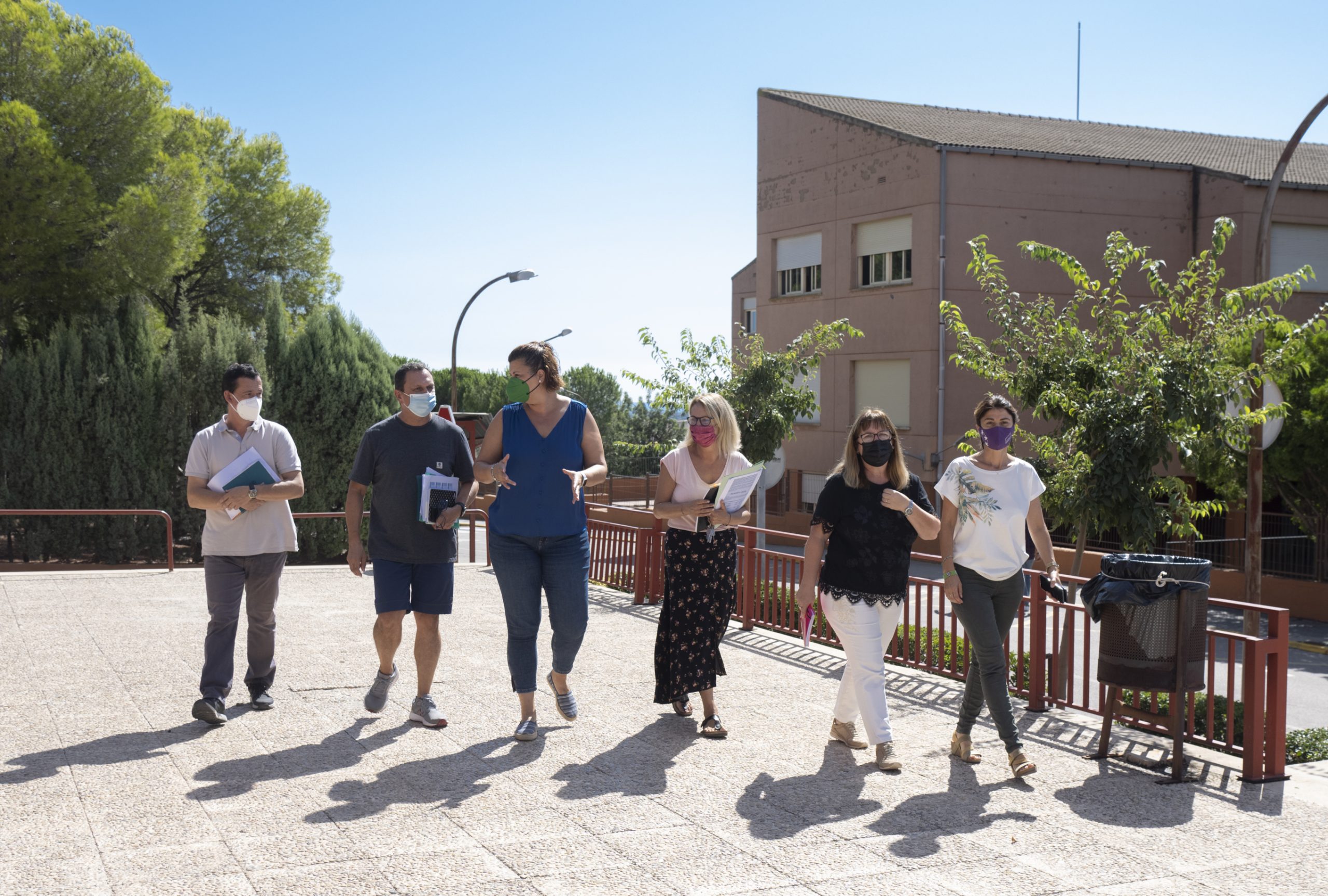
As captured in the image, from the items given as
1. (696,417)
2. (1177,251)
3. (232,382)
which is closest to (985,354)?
(696,417)

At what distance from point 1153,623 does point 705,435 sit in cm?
235

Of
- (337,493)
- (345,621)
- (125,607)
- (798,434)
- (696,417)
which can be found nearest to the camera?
(696,417)

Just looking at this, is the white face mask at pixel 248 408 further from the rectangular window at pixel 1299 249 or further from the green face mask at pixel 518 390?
the rectangular window at pixel 1299 249

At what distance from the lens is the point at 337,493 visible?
23.9m

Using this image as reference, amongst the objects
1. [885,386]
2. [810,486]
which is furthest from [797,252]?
[810,486]

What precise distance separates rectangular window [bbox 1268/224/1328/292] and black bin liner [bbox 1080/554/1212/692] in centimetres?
2663

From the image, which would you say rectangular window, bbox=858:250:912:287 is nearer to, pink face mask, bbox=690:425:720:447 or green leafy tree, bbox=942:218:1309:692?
green leafy tree, bbox=942:218:1309:692

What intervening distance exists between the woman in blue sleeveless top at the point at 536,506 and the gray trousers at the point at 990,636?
1.86m

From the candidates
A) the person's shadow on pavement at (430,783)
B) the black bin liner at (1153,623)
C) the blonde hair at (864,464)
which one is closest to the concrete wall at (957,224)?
the black bin liner at (1153,623)

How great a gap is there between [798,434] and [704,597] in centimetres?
2755

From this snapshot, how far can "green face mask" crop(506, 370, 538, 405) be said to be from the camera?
5660 mm

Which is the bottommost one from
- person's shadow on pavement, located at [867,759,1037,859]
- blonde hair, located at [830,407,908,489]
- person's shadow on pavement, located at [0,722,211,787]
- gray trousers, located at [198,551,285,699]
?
person's shadow on pavement, located at [867,759,1037,859]

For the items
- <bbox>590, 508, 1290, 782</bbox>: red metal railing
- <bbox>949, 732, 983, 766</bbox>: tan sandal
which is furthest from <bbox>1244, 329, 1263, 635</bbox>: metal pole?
<bbox>949, 732, 983, 766</bbox>: tan sandal

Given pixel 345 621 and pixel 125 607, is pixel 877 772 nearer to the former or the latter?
pixel 345 621
